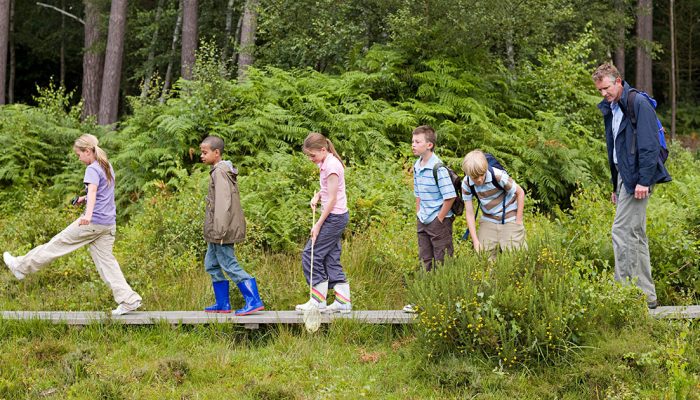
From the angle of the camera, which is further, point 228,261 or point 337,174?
point 228,261

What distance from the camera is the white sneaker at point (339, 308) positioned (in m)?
6.89

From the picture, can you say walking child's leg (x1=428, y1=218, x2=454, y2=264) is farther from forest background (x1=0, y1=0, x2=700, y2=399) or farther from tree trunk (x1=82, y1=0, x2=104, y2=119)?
tree trunk (x1=82, y1=0, x2=104, y2=119)

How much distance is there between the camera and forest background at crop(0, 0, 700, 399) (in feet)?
18.7

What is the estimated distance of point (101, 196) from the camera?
709 centimetres

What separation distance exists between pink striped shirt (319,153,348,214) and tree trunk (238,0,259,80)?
8.70m

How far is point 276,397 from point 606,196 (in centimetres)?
791

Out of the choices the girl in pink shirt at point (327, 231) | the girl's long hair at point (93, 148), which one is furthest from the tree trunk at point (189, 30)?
the girl in pink shirt at point (327, 231)

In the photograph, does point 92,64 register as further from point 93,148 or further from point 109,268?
point 109,268

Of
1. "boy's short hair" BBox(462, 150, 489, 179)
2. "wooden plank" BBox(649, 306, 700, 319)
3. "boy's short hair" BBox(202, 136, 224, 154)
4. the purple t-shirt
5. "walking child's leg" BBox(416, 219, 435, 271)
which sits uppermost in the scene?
"boy's short hair" BBox(202, 136, 224, 154)

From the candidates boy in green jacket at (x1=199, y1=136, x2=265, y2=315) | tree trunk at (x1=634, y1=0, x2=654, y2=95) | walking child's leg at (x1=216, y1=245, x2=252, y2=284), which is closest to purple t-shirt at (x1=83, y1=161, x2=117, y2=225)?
boy in green jacket at (x1=199, y1=136, x2=265, y2=315)

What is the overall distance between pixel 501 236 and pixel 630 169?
1.32 metres

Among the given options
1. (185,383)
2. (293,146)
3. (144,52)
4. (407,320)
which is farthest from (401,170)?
(144,52)

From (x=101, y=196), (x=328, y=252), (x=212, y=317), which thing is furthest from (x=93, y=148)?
(x=328, y=252)

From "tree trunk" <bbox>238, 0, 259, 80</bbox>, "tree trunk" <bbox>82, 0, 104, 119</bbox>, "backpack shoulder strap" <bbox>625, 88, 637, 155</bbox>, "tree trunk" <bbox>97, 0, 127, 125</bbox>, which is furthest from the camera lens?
"tree trunk" <bbox>82, 0, 104, 119</bbox>
